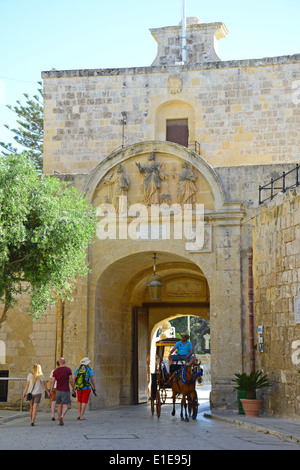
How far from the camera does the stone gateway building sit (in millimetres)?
15047

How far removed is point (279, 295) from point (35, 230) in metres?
5.22

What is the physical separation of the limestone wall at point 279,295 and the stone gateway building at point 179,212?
4 cm

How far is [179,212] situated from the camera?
55.6 feet

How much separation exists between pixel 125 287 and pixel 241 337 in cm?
512

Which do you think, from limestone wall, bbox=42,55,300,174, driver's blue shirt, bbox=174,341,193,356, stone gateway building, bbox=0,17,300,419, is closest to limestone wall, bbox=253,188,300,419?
stone gateway building, bbox=0,17,300,419

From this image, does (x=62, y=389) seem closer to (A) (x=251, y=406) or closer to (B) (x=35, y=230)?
(B) (x=35, y=230)

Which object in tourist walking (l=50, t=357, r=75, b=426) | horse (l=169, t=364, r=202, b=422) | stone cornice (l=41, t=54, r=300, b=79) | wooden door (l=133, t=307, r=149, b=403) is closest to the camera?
tourist walking (l=50, t=357, r=75, b=426)

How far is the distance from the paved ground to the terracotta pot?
0.31 m

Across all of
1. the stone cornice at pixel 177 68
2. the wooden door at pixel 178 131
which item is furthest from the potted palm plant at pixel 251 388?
the stone cornice at pixel 177 68

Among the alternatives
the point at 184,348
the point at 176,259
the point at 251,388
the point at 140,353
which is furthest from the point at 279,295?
the point at 140,353

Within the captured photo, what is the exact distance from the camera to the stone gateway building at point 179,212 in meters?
15.0

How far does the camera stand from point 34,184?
14281 mm

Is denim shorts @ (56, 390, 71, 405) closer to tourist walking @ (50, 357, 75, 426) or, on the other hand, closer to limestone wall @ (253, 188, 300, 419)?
tourist walking @ (50, 357, 75, 426)
